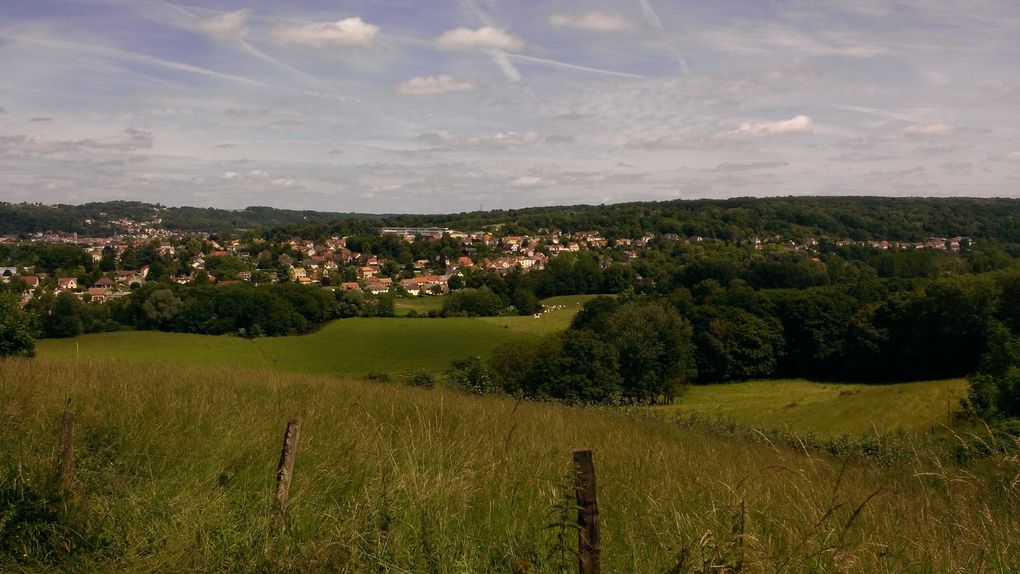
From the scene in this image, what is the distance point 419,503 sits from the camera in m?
3.63

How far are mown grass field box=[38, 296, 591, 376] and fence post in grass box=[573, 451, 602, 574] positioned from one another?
34.7m

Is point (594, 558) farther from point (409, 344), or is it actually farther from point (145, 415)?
point (409, 344)

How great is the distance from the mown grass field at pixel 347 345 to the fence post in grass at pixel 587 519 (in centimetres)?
3475

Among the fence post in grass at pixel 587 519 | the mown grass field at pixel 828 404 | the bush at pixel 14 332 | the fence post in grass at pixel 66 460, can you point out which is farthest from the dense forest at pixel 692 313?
the fence post in grass at pixel 587 519

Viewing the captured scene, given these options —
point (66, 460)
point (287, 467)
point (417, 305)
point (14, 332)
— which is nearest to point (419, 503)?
point (287, 467)

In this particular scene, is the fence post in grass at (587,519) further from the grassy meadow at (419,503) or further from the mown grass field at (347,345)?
the mown grass field at (347,345)

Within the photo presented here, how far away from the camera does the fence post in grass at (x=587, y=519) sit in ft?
9.32

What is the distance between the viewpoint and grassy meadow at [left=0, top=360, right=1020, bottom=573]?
321cm

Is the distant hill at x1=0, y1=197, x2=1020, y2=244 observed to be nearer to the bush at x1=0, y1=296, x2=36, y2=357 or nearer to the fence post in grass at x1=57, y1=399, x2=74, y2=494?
the bush at x1=0, y1=296, x2=36, y2=357

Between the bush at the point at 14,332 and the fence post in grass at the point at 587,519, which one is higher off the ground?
the fence post in grass at the point at 587,519

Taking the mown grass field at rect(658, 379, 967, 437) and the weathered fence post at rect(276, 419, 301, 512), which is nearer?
the weathered fence post at rect(276, 419, 301, 512)

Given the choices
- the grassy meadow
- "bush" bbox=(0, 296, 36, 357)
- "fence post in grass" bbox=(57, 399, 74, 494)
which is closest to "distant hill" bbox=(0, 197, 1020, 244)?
"bush" bbox=(0, 296, 36, 357)

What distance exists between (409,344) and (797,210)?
331 ft

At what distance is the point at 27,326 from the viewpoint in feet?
65.3
